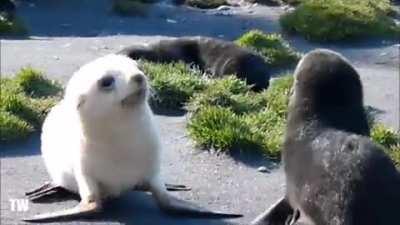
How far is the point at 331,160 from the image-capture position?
6082 millimetres

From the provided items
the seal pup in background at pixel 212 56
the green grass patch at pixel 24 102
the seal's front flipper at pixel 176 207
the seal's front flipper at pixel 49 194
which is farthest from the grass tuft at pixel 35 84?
the seal's front flipper at pixel 176 207

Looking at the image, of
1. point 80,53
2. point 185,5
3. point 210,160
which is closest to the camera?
point 210,160

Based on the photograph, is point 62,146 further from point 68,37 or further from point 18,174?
point 68,37

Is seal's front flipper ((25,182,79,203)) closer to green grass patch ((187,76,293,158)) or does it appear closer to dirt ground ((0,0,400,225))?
dirt ground ((0,0,400,225))

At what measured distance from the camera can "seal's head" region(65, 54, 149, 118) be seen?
21.5 feet

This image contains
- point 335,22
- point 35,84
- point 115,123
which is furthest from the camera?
point 335,22

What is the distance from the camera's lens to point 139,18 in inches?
753

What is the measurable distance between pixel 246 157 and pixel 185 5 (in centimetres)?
1359

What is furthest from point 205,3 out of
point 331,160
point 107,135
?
point 331,160

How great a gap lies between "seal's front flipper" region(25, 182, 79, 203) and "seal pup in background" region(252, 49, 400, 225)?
1.23m

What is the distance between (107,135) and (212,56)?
17.3 feet

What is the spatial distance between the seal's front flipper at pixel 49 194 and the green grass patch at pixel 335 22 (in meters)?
9.37

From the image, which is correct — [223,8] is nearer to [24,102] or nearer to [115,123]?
[24,102]

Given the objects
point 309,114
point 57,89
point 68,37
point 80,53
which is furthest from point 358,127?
point 68,37
